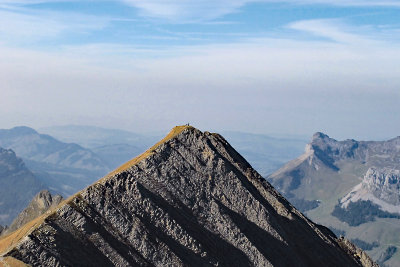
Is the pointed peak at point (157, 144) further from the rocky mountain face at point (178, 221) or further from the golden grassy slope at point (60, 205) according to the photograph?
the rocky mountain face at point (178, 221)

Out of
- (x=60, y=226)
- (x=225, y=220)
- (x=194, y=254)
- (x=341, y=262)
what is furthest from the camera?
(x=341, y=262)

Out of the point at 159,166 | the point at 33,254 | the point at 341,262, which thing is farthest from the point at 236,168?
the point at 33,254

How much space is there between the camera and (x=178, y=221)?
109375 millimetres

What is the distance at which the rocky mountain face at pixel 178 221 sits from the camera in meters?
97.0

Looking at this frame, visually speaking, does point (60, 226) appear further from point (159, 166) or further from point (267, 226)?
→ point (267, 226)

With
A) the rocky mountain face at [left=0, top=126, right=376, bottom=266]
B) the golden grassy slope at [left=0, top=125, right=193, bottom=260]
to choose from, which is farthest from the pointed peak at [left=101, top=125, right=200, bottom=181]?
the rocky mountain face at [left=0, top=126, right=376, bottom=266]

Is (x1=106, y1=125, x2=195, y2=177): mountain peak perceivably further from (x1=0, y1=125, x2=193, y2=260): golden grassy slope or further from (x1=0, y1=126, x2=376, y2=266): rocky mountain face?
(x1=0, y1=126, x2=376, y2=266): rocky mountain face

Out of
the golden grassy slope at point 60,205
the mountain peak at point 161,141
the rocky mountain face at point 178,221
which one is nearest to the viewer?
the rocky mountain face at point 178,221

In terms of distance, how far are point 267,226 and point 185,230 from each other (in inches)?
837

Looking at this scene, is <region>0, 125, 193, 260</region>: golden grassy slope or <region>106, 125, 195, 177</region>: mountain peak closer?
<region>0, 125, 193, 260</region>: golden grassy slope

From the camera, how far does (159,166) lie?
118 m

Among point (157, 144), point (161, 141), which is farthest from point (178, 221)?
point (161, 141)

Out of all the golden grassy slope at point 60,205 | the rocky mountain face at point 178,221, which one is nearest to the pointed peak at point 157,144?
the golden grassy slope at point 60,205

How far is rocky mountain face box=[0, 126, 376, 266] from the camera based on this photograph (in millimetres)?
97000
